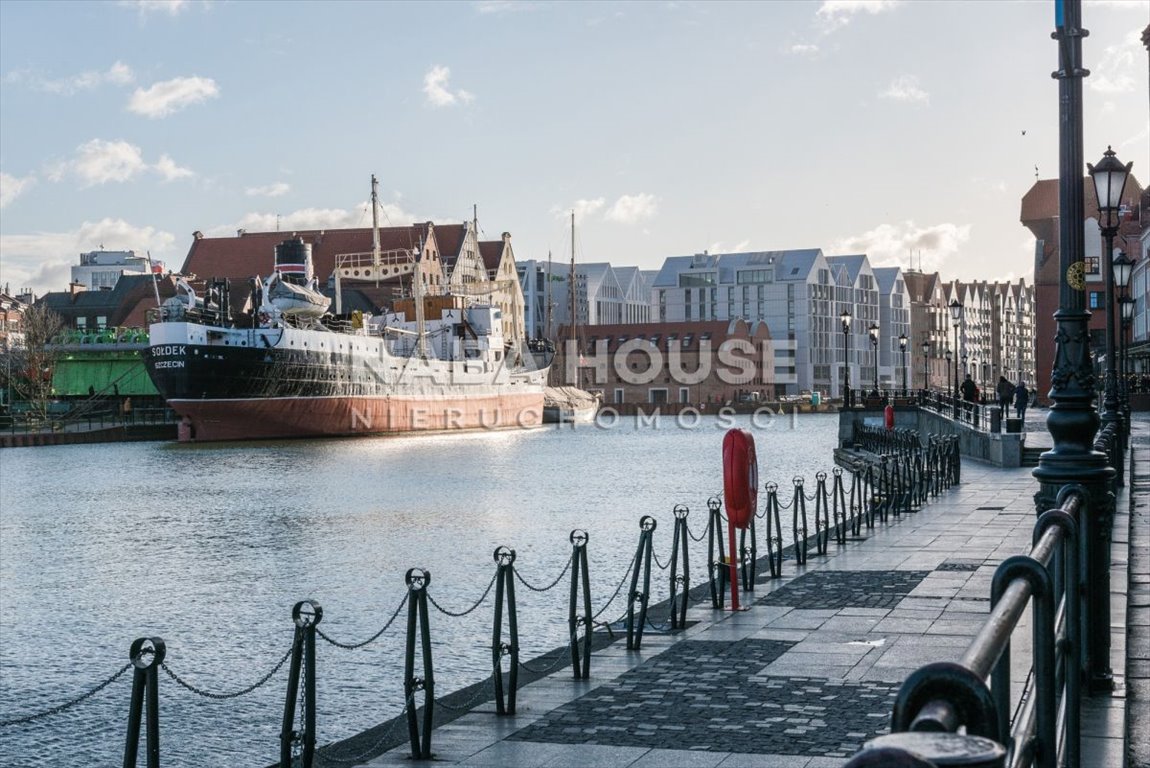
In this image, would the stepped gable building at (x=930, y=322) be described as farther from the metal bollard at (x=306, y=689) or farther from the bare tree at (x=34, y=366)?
the metal bollard at (x=306, y=689)

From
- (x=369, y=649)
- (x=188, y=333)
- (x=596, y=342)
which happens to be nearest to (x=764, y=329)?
(x=596, y=342)

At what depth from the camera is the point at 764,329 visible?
5758 inches

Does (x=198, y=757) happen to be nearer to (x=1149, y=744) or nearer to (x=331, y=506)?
(x=1149, y=744)

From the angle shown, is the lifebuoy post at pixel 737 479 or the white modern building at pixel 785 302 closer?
the lifebuoy post at pixel 737 479

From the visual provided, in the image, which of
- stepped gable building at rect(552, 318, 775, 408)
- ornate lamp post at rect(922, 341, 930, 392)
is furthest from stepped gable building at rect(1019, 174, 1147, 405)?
stepped gable building at rect(552, 318, 775, 408)

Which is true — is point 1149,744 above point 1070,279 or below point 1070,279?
below

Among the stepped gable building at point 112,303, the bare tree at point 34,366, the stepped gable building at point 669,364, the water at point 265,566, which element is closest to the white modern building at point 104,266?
the stepped gable building at point 112,303

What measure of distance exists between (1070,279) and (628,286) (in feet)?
536

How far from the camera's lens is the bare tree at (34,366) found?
264 feet

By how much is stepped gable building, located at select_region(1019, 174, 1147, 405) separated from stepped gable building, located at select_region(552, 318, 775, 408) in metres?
33.0

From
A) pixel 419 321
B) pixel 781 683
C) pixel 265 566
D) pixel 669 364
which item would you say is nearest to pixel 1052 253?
pixel 669 364

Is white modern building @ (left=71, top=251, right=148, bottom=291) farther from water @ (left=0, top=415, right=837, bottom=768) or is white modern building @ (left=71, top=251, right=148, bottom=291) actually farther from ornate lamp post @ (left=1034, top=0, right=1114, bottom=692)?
ornate lamp post @ (left=1034, top=0, right=1114, bottom=692)

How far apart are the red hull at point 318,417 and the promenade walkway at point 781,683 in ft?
177

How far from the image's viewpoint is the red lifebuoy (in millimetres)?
13906
